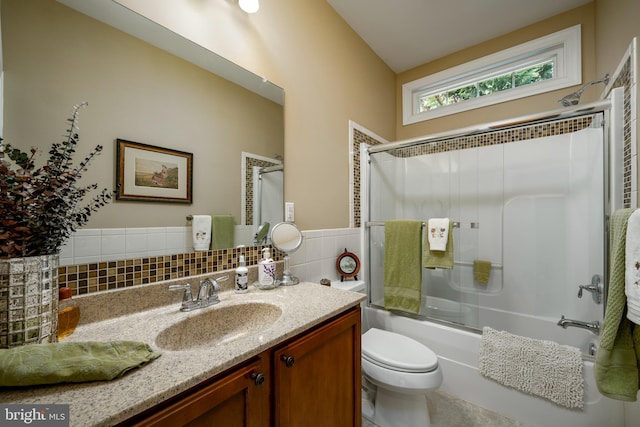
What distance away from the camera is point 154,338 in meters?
0.76

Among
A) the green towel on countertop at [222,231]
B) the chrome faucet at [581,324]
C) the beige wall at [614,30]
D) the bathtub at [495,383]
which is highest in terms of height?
the beige wall at [614,30]

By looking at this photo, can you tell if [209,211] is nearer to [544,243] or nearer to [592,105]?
[592,105]

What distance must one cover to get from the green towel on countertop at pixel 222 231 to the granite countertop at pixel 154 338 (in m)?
0.20

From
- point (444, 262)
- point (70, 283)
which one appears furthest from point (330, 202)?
point (70, 283)

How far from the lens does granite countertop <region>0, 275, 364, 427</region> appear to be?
0.46 m

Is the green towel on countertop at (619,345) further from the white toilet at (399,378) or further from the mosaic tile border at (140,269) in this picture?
the mosaic tile border at (140,269)

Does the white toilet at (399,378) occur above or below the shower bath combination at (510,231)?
below

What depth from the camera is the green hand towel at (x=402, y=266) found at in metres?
1.81

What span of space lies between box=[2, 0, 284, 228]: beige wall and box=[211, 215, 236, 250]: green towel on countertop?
0.04 metres

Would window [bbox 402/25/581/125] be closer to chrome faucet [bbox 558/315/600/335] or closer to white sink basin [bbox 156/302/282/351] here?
chrome faucet [bbox 558/315/600/335]

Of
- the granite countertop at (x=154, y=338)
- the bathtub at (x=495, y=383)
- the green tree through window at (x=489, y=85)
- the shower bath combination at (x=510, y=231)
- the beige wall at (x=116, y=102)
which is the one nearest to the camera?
the granite countertop at (x=154, y=338)

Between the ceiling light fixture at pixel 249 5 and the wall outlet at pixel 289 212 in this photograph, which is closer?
the ceiling light fixture at pixel 249 5

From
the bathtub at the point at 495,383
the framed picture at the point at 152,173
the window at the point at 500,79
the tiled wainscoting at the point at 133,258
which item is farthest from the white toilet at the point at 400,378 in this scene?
the window at the point at 500,79

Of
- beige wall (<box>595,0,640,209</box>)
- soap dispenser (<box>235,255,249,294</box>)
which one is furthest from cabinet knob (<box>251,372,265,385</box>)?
beige wall (<box>595,0,640,209</box>)
